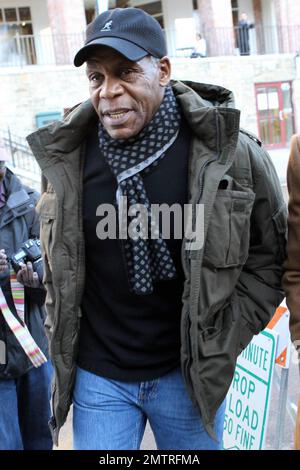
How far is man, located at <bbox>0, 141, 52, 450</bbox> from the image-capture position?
9.55 ft

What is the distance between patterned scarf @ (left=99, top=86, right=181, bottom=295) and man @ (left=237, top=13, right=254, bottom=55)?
2577cm

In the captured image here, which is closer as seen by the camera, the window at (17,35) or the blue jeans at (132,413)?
the blue jeans at (132,413)

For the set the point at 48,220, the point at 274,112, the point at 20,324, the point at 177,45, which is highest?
the point at 177,45

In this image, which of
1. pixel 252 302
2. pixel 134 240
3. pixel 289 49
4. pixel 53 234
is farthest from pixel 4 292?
pixel 289 49

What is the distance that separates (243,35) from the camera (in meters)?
26.3

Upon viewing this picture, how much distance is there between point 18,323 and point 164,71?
1.50m

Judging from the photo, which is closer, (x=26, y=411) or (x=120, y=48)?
(x=120, y=48)

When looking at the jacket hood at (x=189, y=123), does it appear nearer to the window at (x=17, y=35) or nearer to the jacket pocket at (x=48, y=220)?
the jacket pocket at (x=48, y=220)

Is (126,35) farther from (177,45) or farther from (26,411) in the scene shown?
(177,45)

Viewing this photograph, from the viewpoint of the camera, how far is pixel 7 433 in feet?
9.73

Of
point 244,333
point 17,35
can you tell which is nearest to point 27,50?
point 17,35

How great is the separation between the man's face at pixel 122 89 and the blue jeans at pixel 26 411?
1.58 metres

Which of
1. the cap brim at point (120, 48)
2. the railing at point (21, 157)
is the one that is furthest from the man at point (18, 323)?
the railing at point (21, 157)

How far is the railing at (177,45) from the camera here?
2233cm
